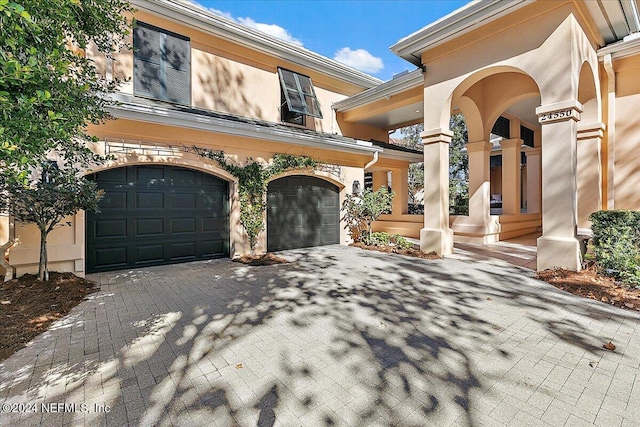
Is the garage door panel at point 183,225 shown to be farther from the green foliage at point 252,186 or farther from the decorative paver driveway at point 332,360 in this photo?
the decorative paver driveway at point 332,360

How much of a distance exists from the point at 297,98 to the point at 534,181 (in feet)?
35.1

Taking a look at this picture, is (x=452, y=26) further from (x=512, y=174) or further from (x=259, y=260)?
(x=259, y=260)

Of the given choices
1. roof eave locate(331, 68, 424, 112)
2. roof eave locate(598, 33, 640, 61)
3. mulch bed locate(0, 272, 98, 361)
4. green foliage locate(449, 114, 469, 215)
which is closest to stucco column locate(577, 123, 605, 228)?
roof eave locate(598, 33, 640, 61)

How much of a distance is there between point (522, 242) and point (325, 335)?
9398 mm

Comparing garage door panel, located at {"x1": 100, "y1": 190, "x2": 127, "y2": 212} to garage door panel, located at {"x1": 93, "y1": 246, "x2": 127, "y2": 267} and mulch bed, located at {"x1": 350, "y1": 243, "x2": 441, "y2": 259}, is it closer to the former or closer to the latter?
garage door panel, located at {"x1": 93, "y1": 246, "x2": 127, "y2": 267}

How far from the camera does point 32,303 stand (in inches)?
167

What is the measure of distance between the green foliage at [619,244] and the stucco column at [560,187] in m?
0.40

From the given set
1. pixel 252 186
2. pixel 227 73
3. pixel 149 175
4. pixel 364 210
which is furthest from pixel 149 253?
pixel 364 210

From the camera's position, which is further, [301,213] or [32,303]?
[301,213]

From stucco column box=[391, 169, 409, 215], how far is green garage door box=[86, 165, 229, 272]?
25.2 feet

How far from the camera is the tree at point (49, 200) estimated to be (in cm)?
457

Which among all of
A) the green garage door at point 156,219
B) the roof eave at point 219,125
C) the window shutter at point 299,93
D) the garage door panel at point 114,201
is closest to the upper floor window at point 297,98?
the window shutter at point 299,93

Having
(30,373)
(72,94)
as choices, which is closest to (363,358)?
(30,373)

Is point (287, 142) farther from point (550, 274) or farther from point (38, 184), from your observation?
point (550, 274)
